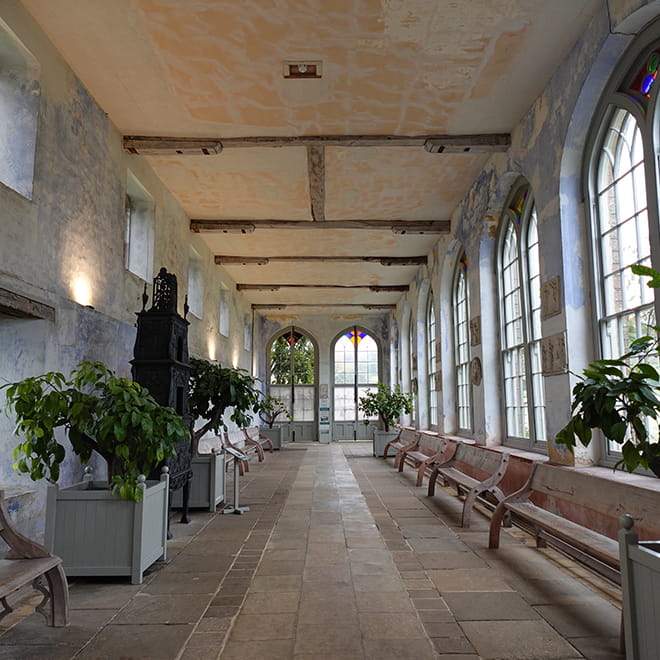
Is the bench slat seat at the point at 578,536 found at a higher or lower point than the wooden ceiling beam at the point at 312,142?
lower

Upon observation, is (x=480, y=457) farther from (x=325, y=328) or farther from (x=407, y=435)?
(x=325, y=328)

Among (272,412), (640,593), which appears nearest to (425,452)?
(640,593)

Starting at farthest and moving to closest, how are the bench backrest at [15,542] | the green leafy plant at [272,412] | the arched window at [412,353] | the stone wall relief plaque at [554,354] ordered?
the green leafy plant at [272,412] → the arched window at [412,353] → the stone wall relief plaque at [554,354] → the bench backrest at [15,542]

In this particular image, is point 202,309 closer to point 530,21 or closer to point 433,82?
point 433,82

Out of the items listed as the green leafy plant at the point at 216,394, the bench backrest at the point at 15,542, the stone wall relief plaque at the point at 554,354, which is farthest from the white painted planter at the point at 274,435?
the bench backrest at the point at 15,542

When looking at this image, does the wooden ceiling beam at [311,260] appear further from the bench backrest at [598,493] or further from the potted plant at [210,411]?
the bench backrest at [598,493]

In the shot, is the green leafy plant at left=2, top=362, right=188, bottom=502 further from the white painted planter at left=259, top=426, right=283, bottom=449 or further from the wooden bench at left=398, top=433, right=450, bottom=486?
the white painted planter at left=259, top=426, right=283, bottom=449

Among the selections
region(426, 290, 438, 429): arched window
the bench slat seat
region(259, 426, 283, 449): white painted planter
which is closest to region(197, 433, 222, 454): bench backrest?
region(259, 426, 283, 449): white painted planter

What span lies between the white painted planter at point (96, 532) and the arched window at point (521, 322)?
175 inches

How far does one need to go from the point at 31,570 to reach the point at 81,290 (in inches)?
126

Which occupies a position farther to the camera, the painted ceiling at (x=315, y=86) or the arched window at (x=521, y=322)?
the arched window at (x=521, y=322)

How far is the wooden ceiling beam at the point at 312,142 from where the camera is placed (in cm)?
671

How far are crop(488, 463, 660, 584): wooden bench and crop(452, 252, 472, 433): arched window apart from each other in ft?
13.4

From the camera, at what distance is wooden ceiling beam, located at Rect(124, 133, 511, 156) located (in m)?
6.71
